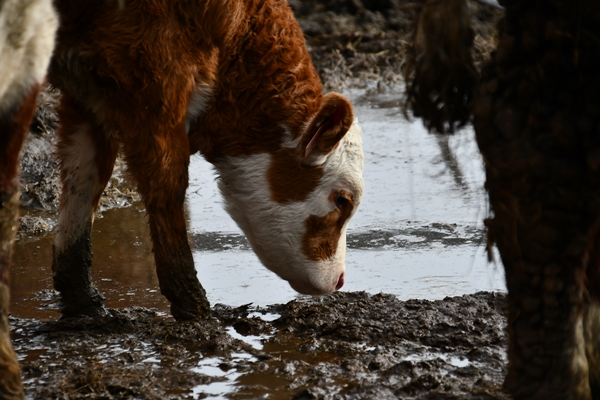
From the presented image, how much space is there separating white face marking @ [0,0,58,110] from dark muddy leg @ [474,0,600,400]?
139cm

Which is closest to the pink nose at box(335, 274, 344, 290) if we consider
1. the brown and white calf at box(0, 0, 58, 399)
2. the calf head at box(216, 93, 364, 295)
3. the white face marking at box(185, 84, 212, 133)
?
the calf head at box(216, 93, 364, 295)

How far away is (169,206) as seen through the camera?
15.1ft

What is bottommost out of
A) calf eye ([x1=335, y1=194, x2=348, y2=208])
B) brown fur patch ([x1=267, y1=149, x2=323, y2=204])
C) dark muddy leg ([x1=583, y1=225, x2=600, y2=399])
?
dark muddy leg ([x1=583, y1=225, x2=600, y2=399])

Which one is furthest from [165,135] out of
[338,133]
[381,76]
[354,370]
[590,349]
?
[381,76]

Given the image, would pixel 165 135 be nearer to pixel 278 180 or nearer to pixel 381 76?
pixel 278 180

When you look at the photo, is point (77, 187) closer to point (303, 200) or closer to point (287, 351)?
point (303, 200)

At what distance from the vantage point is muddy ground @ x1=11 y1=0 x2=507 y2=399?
3.69 metres

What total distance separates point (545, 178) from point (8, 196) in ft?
5.64

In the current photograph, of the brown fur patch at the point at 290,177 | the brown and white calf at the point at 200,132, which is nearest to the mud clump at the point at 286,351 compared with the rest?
the brown and white calf at the point at 200,132

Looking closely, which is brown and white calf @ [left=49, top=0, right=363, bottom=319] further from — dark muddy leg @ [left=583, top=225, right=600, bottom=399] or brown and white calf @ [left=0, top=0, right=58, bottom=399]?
dark muddy leg @ [left=583, top=225, right=600, bottom=399]

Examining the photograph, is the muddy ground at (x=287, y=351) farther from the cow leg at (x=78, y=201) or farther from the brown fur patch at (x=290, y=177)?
the brown fur patch at (x=290, y=177)

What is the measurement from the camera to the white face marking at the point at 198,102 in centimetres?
462

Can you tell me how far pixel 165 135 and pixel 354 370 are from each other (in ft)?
4.86

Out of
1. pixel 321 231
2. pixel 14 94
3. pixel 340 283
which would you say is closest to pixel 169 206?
pixel 321 231
